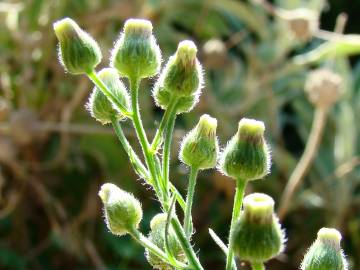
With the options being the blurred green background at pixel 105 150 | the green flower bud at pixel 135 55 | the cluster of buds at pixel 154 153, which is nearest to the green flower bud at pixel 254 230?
the cluster of buds at pixel 154 153

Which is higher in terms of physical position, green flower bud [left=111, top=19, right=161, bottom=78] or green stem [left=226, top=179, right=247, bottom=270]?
green flower bud [left=111, top=19, right=161, bottom=78]

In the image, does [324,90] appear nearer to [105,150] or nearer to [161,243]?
[105,150]

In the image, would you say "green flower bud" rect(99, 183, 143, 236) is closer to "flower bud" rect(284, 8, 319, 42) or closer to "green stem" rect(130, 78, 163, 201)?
"green stem" rect(130, 78, 163, 201)

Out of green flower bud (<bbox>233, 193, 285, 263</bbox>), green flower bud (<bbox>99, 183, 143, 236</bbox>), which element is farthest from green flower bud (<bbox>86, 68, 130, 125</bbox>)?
green flower bud (<bbox>233, 193, 285, 263</bbox>)

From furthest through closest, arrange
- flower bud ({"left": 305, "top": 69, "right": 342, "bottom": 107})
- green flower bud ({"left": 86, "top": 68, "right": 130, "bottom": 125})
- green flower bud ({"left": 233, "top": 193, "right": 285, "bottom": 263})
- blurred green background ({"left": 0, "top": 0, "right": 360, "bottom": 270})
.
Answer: blurred green background ({"left": 0, "top": 0, "right": 360, "bottom": 270}), flower bud ({"left": 305, "top": 69, "right": 342, "bottom": 107}), green flower bud ({"left": 86, "top": 68, "right": 130, "bottom": 125}), green flower bud ({"left": 233, "top": 193, "right": 285, "bottom": 263})

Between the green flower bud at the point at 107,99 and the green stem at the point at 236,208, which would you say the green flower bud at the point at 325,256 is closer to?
the green stem at the point at 236,208

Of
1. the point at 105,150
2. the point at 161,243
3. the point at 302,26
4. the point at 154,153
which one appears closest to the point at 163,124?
the point at 154,153
